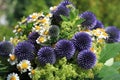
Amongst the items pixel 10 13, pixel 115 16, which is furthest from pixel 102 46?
A: pixel 10 13

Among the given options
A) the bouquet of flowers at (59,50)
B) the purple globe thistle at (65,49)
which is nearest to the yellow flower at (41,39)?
the bouquet of flowers at (59,50)

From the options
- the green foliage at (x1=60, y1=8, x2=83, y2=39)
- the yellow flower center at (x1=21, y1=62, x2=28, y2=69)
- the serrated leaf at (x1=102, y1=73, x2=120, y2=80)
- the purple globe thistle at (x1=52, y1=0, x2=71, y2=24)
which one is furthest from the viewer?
the purple globe thistle at (x1=52, y1=0, x2=71, y2=24)

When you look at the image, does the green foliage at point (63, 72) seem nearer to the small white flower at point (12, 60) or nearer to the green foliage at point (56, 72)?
the green foliage at point (56, 72)

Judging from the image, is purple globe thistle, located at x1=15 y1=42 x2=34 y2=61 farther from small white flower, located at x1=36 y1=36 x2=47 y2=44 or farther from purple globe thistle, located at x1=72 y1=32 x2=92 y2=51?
purple globe thistle, located at x1=72 y1=32 x2=92 y2=51

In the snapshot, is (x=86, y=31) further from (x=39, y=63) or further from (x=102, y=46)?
(x=39, y=63)

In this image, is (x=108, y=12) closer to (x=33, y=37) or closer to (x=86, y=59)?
(x=33, y=37)

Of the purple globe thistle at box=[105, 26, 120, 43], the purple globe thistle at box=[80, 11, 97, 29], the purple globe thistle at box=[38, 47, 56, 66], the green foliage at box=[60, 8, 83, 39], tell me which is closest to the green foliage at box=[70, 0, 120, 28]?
the purple globe thistle at box=[105, 26, 120, 43]

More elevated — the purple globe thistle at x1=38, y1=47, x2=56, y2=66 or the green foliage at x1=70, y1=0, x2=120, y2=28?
the green foliage at x1=70, y1=0, x2=120, y2=28
